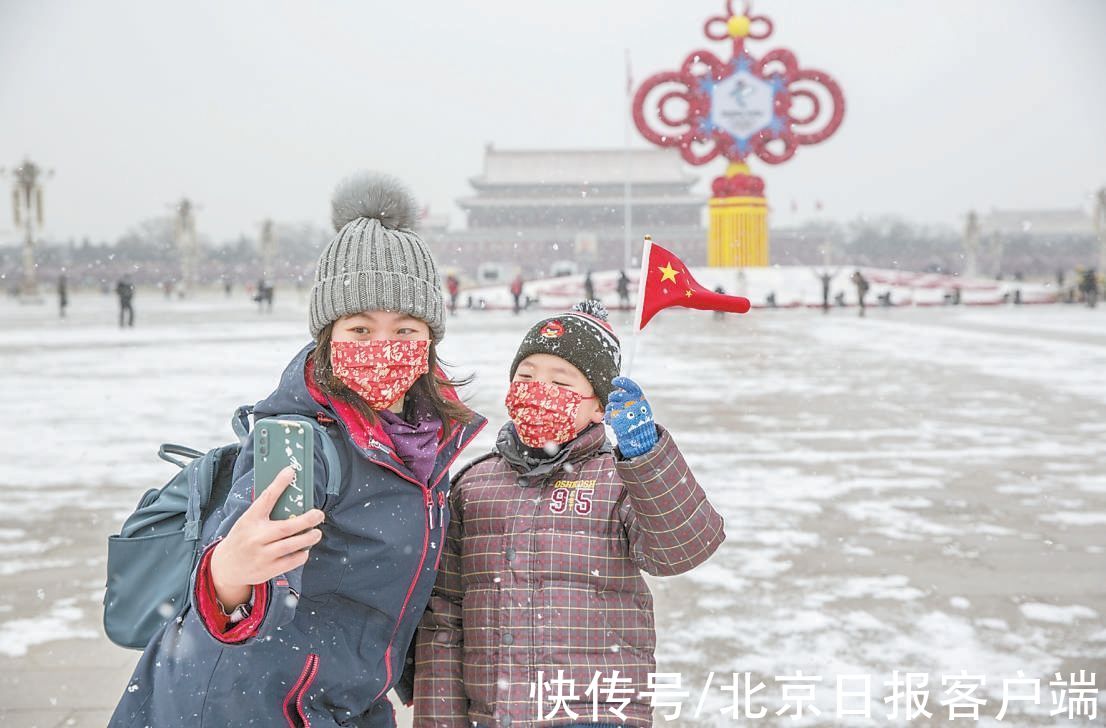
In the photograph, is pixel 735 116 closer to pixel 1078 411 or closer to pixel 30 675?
pixel 1078 411

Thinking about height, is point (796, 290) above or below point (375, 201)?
above

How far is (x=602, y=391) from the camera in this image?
1.91m

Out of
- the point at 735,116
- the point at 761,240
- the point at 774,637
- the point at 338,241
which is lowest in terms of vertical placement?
the point at 774,637

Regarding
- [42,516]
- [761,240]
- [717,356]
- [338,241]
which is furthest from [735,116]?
[338,241]

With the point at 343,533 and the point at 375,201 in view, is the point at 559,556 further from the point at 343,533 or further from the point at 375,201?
the point at 375,201

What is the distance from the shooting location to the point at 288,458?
1.30 m

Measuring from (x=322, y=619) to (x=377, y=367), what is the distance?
43 centimetres

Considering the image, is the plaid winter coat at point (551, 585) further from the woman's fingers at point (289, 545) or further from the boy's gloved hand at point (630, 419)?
the woman's fingers at point (289, 545)

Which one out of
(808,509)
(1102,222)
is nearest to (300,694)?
(808,509)

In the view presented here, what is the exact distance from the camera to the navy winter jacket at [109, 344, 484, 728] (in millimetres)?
1452

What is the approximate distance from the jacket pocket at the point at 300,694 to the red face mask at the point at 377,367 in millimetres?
431

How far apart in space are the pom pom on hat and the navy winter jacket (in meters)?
0.29

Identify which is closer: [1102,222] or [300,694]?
[300,694]

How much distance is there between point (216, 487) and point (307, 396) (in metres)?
0.21
